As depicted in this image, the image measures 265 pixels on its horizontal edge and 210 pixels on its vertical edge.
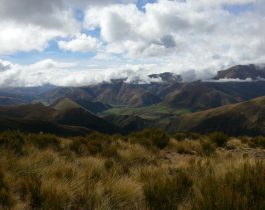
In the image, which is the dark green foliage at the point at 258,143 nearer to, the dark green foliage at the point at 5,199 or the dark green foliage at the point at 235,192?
the dark green foliage at the point at 235,192

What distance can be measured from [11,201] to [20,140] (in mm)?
8313

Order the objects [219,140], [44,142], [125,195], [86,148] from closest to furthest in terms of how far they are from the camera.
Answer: [125,195]
[86,148]
[44,142]
[219,140]

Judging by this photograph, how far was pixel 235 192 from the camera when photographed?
16.2 ft

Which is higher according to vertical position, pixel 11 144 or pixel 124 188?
pixel 11 144

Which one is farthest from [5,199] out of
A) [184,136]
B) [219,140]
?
[184,136]

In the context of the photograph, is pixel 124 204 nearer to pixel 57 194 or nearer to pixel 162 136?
pixel 57 194

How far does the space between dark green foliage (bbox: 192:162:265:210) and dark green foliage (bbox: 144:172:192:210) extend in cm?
40

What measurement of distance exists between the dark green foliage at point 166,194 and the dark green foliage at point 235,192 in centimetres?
40

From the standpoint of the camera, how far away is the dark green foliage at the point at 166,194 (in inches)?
217

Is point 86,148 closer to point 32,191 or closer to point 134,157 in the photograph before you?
point 134,157

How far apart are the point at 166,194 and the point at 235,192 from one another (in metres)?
1.28

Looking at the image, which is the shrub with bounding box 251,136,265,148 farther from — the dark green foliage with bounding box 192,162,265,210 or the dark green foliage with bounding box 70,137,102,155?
→ the dark green foliage with bounding box 192,162,265,210

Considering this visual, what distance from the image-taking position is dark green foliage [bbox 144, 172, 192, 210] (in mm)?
5516

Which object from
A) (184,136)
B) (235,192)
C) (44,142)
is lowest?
(184,136)
